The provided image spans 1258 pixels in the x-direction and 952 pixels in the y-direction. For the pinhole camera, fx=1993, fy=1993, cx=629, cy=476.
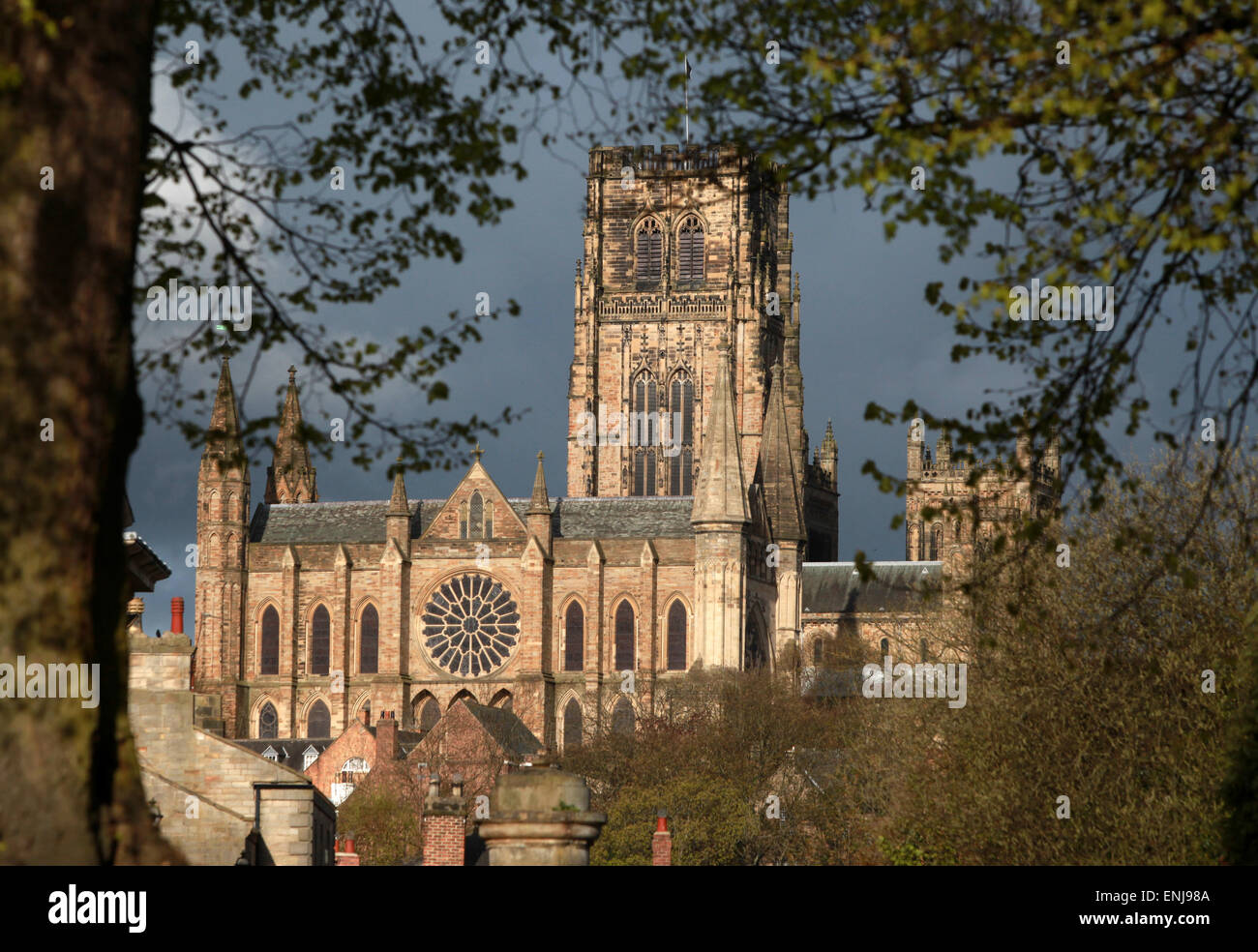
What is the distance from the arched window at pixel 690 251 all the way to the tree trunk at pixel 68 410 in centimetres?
9536

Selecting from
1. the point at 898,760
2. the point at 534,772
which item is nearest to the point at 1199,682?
the point at 898,760

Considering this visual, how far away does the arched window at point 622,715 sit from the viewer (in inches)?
3118

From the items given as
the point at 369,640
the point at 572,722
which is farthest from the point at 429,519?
the point at 572,722

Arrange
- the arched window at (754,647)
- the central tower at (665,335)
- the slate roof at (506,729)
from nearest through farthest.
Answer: the slate roof at (506,729) → the arched window at (754,647) → the central tower at (665,335)

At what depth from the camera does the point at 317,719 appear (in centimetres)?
8644

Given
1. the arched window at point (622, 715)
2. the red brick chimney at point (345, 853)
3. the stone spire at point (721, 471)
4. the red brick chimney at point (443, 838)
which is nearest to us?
the red brick chimney at point (443, 838)

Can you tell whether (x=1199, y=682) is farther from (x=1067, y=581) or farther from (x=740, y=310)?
(x=740, y=310)

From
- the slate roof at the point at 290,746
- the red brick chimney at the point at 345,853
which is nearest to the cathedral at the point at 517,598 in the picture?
the slate roof at the point at 290,746

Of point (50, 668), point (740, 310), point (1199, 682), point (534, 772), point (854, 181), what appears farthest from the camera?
point (740, 310)

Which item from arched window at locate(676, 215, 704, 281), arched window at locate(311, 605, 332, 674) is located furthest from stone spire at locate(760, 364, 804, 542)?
arched window at locate(311, 605, 332, 674)

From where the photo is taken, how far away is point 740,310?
10394 cm

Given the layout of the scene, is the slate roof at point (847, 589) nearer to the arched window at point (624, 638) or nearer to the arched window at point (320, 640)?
the arched window at point (624, 638)

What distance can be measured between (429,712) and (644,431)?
23404mm
